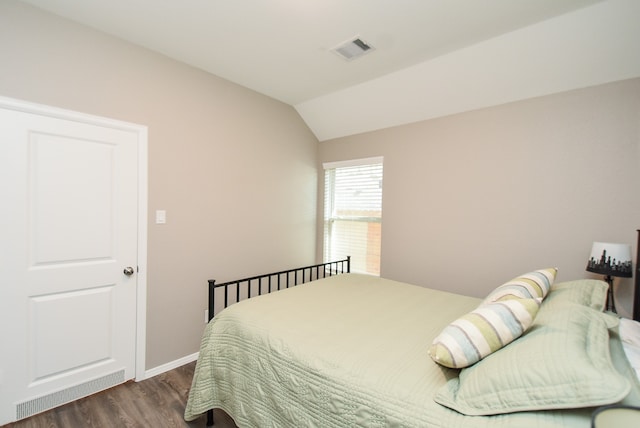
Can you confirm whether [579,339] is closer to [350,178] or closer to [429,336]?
[429,336]

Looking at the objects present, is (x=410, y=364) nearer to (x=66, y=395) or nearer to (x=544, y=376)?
(x=544, y=376)

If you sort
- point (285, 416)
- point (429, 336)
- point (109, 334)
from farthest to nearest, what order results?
point (109, 334)
point (429, 336)
point (285, 416)

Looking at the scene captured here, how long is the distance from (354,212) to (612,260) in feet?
7.51

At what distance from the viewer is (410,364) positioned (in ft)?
3.91

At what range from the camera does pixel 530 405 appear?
817 millimetres

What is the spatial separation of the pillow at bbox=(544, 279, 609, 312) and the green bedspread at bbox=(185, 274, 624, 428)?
1.65 ft

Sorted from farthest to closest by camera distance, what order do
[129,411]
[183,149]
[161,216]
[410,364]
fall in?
1. [183,149]
2. [161,216]
3. [129,411]
4. [410,364]

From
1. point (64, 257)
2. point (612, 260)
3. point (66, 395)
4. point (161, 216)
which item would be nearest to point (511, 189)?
point (612, 260)

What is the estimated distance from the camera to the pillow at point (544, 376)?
76 cm

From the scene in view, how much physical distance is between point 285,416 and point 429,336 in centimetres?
80

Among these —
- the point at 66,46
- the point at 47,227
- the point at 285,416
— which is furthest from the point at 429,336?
the point at 66,46

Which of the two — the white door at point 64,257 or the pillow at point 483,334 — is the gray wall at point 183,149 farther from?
the pillow at point 483,334

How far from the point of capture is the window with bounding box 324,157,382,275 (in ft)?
11.0

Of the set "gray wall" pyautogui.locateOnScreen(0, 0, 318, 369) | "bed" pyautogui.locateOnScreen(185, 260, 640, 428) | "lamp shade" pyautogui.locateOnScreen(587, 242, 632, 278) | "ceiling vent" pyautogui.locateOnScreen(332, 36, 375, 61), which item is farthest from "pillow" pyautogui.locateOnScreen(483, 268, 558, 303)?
"gray wall" pyautogui.locateOnScreen(0, 0, 318, 369)
